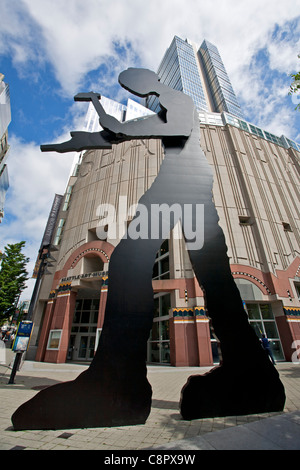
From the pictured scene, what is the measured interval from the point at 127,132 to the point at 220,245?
3.38 metres

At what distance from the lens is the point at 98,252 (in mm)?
16672

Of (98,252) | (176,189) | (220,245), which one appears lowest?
(220,245)

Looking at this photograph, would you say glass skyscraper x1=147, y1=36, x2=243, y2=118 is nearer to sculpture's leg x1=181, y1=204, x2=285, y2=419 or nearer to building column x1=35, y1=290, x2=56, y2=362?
building column x1=35, y1=290, x2=56, y2=362

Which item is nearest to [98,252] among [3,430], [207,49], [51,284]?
[51,284]

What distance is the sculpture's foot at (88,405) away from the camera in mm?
3135

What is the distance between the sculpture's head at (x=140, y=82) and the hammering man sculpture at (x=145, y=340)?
36.4 inches

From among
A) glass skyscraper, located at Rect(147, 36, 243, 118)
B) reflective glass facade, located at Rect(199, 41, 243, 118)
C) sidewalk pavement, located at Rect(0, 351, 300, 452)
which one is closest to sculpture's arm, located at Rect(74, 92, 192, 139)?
sidewalk pavement, located at Rect(0, 351, 300, 452)

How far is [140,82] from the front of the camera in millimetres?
5730

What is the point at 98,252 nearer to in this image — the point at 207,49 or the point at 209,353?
the point at 209,353

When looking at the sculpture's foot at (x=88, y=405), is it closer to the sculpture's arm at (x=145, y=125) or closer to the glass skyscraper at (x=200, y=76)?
the sculpture's arm at (x=145, y=125)

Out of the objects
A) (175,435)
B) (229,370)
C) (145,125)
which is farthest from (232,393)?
(145,125)

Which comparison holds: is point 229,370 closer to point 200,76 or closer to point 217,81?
point 217,81

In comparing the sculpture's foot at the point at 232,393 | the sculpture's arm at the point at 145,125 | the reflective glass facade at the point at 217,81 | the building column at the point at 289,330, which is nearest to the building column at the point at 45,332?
the sculpture's foot at the point at 232,393

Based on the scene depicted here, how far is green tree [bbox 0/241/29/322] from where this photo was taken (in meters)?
22.4
